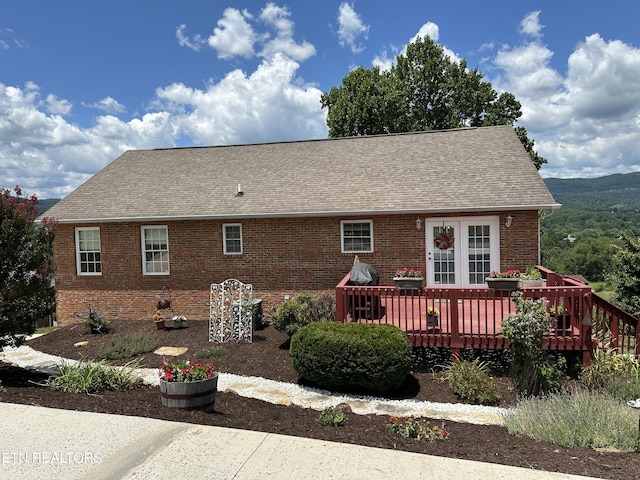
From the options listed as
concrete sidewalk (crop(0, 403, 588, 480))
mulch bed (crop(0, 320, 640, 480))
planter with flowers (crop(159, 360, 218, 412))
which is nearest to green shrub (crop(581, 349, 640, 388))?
mulch bed (crop(0, 320, 640, 480))

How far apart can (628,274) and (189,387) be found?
15.7 m

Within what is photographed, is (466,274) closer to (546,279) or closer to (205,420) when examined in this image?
(546,279)

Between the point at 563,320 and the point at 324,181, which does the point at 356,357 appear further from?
the point at 324,181

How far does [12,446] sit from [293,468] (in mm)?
2961

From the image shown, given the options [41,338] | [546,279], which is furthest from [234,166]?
[546,279]

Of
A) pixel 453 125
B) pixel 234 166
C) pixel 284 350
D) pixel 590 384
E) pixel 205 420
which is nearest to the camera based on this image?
pixel 205 420

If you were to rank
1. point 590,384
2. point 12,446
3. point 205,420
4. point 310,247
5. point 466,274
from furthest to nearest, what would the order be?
point 310,247 → point 466,274 → point 590,384 → point 205,420 → point 12,446

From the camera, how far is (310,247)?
477 inches

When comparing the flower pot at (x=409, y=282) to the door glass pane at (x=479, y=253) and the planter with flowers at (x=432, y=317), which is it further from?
the door glass pane at (x=479, y=253)

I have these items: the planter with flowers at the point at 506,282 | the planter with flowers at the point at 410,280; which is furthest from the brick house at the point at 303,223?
the planter with flowers at the point at 506,282

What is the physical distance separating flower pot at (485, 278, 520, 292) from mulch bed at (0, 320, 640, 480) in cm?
192

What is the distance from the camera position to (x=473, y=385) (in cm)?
689

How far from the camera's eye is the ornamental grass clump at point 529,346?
672 centimetres

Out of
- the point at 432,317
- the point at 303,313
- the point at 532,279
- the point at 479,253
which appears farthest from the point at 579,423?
the point at 479,253
